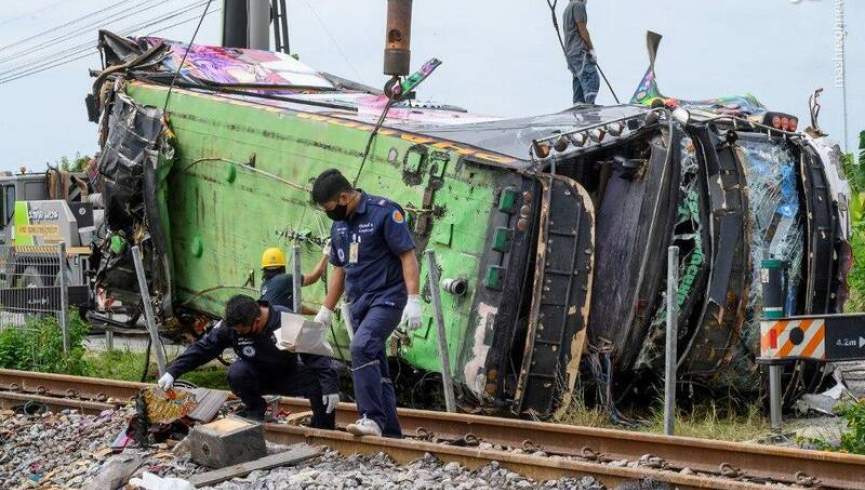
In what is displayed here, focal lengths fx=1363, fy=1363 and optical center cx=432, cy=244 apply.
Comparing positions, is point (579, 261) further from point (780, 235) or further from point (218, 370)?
point (218, 370)

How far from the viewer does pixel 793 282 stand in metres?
10.7

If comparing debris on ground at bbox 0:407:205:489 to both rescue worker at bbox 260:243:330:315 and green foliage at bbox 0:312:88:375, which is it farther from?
green foliage at bbox 0:312:88:375

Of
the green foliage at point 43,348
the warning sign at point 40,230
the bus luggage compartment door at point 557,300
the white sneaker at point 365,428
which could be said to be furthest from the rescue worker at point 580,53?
the warning sign at point 40,230

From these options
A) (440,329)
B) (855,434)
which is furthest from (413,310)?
(855,434)

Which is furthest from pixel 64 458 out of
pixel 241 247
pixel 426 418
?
pixel 241 247

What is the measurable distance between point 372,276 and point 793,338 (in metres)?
3.13

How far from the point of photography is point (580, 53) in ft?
47.1

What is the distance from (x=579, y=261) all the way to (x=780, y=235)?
1.76m

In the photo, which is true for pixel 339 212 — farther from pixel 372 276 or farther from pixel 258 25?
pixel 258 25

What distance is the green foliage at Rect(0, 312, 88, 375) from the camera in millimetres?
13531

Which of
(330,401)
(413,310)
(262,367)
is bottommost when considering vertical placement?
(330,401)

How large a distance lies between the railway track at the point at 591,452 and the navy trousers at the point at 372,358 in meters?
0.23

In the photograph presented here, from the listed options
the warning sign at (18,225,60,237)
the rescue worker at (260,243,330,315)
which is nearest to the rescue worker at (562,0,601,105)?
the rescue worker at (260,243,330,315)

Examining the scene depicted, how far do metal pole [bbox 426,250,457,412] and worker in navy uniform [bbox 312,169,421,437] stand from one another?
5.28 ft
